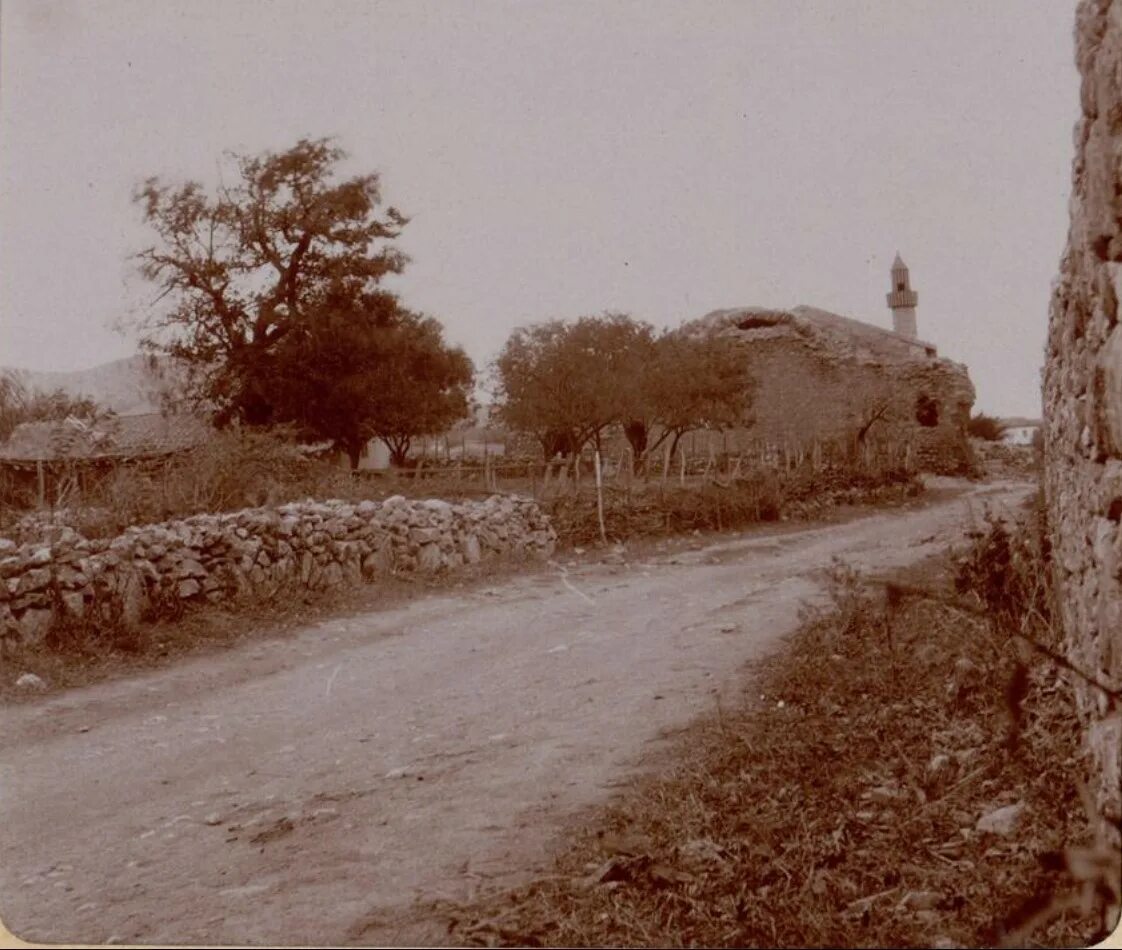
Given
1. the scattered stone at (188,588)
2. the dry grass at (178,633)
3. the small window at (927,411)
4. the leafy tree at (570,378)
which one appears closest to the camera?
the dry grass at (178,633)

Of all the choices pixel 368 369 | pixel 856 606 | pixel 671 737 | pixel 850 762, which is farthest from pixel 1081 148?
pixel 368 369

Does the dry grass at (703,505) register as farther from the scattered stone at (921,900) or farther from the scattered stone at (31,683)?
the scattered stone at (921,900)

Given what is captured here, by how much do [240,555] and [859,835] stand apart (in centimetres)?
738

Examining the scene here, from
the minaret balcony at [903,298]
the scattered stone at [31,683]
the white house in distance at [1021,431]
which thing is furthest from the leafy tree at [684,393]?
the minaret balcony at [903,298]

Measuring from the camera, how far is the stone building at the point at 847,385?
41.9 ft

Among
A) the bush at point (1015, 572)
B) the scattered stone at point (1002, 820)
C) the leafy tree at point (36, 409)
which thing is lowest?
the scattered stone at point (1002, 820)

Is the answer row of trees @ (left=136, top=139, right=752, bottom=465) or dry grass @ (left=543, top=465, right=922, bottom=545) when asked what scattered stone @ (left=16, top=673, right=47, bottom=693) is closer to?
row of trees @ (left=136, top=139, right=752, bottom=465)

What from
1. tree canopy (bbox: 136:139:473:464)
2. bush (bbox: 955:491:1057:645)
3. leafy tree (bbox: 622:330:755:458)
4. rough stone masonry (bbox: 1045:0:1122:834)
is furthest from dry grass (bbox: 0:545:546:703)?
leafy tree (bbox: 622:330:755:458)

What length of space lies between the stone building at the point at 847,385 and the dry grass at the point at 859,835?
18.9 feet

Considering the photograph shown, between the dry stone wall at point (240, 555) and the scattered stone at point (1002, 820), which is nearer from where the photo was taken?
the scattered stone at point (1002, 820)

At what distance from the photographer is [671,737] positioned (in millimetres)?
5145

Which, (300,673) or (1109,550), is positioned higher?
(1109,550)

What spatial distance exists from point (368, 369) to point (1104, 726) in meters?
12.3

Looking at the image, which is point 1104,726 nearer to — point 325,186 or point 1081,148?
point 1081,148
